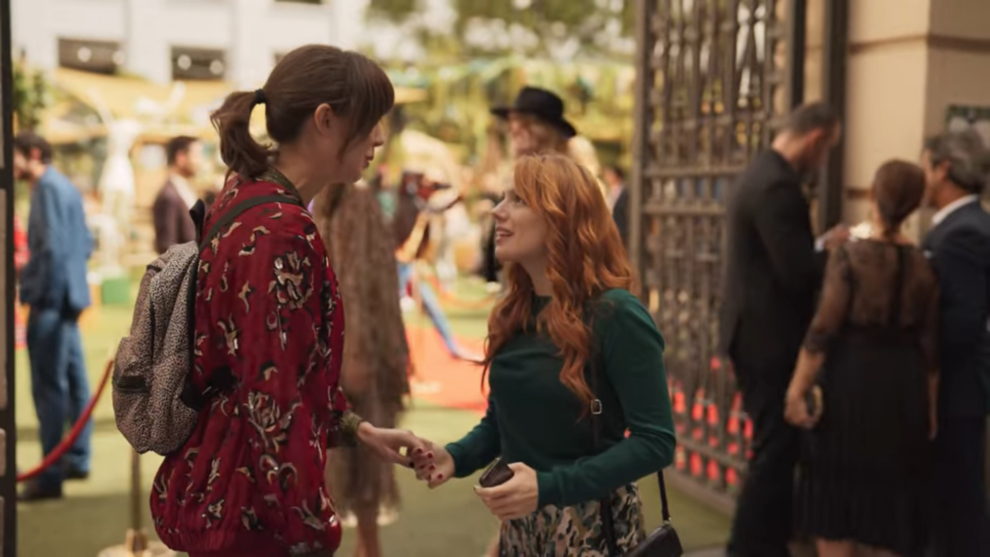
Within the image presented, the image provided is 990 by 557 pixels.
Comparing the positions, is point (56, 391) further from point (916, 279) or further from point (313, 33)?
point (313, 33)

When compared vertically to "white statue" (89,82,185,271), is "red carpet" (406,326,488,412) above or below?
below

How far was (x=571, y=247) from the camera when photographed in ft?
6.97

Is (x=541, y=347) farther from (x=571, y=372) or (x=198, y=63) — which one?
(x=198, y=63)

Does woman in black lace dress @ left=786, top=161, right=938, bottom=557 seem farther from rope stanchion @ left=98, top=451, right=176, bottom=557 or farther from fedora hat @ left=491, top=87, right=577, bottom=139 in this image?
rope stanchion @ left=98, top=451, right=176, bottom=557

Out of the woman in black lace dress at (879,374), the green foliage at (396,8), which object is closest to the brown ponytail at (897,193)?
the woman in black lace dress at (879,374)

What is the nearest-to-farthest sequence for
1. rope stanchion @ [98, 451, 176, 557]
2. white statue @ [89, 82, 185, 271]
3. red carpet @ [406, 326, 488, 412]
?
1. rope stanchion @ [98, 451, 176, 557]
2. red carpet @ [406, 326, 488, 412]
3. white statue @ [89, 82, 185, 271]

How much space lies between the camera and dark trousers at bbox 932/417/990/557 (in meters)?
3.71

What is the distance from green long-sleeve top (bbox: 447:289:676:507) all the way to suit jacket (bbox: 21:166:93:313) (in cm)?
404

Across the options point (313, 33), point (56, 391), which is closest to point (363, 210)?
point (56, 391)

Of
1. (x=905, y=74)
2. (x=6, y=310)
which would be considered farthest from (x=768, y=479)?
(x=6, y=310)

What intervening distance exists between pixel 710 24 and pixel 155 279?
4.01 meters

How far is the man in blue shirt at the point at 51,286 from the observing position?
5.47 m

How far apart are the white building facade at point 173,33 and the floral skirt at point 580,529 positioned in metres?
24.6

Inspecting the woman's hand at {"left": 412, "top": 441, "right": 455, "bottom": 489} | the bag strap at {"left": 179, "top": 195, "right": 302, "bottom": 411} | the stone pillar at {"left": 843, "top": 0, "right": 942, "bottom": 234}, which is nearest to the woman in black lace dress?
the stone pillar at {"left": 843, "top": 0, "right": 942, "bottom": 234}
